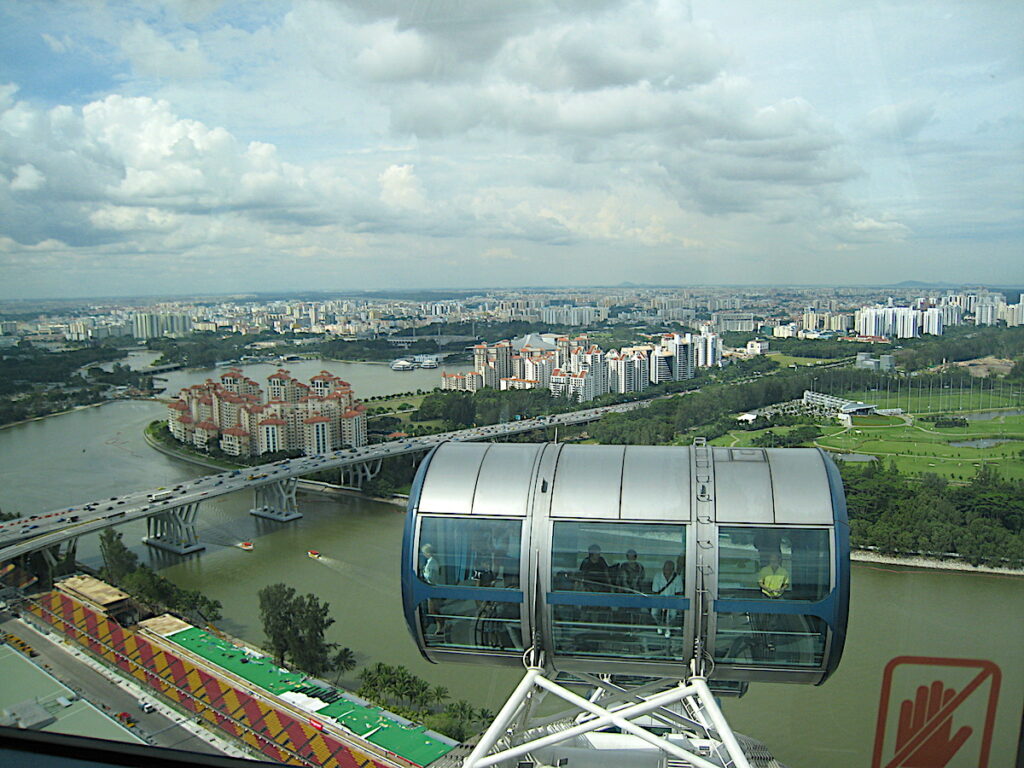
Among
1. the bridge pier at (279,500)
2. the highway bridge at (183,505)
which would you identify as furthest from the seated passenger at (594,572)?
the bridge pier at (279,500)

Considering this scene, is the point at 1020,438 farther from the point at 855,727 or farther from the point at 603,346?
the point at 855,727

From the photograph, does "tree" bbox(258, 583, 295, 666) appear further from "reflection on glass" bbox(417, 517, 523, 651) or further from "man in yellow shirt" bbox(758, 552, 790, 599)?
"man in yellow shirt" bbox(758, 552, 790, 599)

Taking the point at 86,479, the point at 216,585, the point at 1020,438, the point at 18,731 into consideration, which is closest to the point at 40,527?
the point at 86,479

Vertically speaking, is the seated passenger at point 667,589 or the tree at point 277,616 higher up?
the seated passenger at point 667,589

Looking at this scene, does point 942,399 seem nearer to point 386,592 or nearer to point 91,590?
point 386,592

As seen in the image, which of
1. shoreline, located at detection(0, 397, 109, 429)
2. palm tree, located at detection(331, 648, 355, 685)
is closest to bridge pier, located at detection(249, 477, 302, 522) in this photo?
shoreline, located at detection(0, 397, 109, 429)

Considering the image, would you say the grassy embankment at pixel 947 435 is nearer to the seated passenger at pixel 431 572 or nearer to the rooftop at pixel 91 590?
the seated passenger at pixel 431 572
